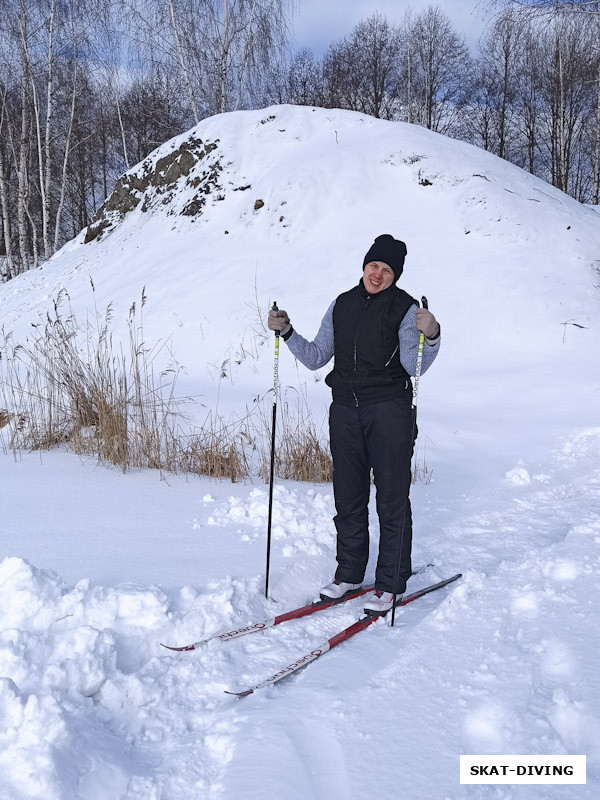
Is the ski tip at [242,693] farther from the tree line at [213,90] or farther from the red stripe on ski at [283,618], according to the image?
the tree line at [213,90]

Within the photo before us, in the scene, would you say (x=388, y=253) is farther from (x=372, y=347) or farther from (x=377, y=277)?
(x=372, y=347)

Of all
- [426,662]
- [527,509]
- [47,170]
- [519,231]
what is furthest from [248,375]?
[47,170]

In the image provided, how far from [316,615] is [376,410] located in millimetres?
1018

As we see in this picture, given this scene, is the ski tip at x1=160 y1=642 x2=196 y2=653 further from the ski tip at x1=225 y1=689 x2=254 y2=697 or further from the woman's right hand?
the woman's right hand

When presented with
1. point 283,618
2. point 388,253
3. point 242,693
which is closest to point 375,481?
point 283,618

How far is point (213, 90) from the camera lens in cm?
1877

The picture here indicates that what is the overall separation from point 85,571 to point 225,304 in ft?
23.6

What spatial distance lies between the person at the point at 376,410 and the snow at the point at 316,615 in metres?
0.27

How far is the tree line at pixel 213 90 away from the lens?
55.6 ft

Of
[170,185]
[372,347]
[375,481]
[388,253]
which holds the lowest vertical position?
[375,481]

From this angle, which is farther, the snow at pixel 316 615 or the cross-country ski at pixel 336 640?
the cross-country ski at pixel 336 640

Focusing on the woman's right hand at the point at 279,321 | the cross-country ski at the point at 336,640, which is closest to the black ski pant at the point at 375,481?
the cross-country ski at the point at 336,640

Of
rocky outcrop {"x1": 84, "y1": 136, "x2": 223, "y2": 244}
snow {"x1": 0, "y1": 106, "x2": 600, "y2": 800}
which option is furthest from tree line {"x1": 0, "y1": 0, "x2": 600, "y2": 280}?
snow {"x1": 0, "y1": 106, "x2": 600, "y2": 800}

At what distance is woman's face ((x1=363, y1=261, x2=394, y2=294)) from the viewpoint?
284cm
